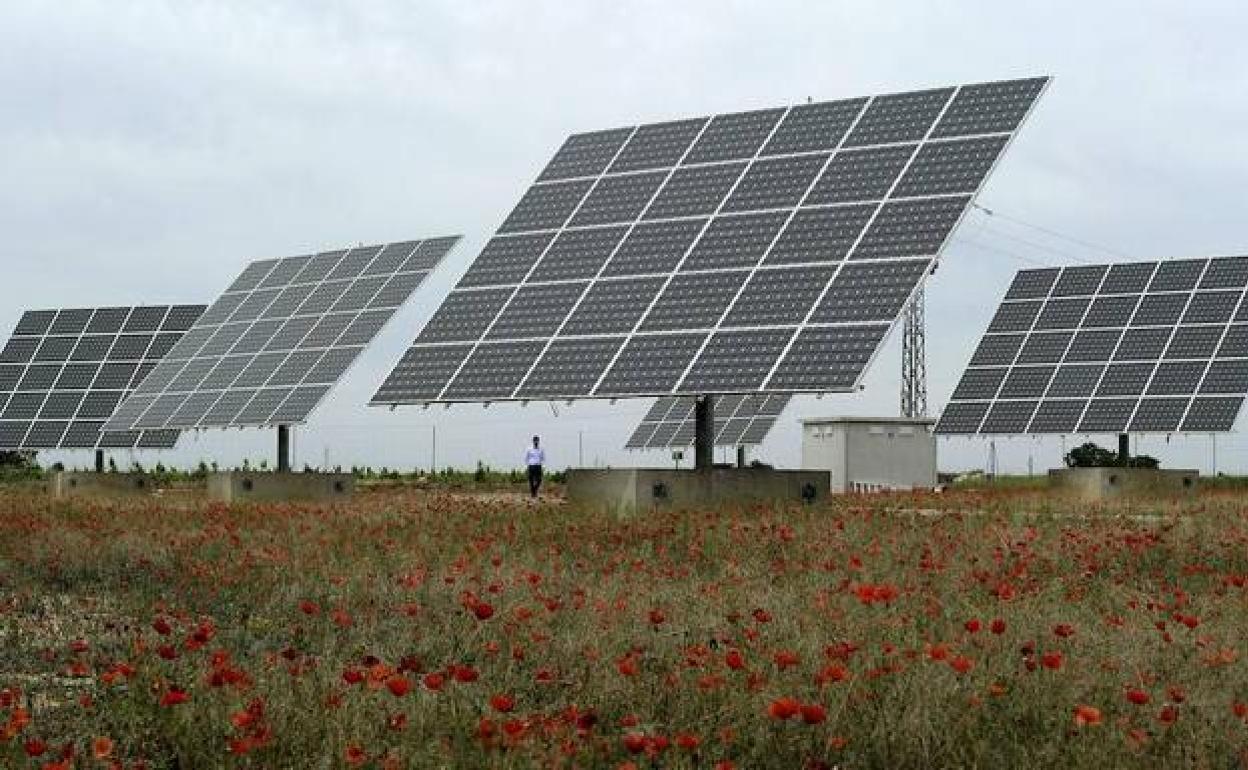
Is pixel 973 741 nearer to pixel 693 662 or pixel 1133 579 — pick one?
pixel 693 662

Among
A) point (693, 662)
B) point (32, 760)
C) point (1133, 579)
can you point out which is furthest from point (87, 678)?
point (1133, 579)

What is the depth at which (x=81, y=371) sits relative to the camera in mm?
43906

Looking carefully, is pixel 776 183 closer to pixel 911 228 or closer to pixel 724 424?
pixel 911 228

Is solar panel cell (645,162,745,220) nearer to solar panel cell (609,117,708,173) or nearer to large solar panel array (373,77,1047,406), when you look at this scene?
large solar panel array (373,77,1047,406)

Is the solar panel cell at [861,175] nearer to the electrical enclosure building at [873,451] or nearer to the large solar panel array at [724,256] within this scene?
the large solar panel array at [724,256]

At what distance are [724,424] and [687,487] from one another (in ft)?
69.9

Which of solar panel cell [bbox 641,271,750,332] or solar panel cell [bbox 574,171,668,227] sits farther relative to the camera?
solar panel cell [bbox 574,171,668,227]

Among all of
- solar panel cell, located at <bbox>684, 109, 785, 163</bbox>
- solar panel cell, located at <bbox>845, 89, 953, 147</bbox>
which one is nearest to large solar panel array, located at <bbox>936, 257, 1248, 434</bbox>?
solar panel cell, located at <bbox>845, 89, 953, 147</bbox>

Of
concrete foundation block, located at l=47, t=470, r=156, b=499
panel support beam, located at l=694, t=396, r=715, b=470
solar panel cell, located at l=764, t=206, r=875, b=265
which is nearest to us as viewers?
solar panel cell, located at l=764, t=206, r=875, b=265

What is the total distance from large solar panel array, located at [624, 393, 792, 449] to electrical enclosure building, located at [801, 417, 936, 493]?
4.77ft

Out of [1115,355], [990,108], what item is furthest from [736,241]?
[1115,355]

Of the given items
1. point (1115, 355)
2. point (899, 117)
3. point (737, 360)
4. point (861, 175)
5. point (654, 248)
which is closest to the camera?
point (737, 360)

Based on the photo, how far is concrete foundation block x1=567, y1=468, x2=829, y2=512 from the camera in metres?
22.7

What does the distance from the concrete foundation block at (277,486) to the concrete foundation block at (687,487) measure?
9.66 m
